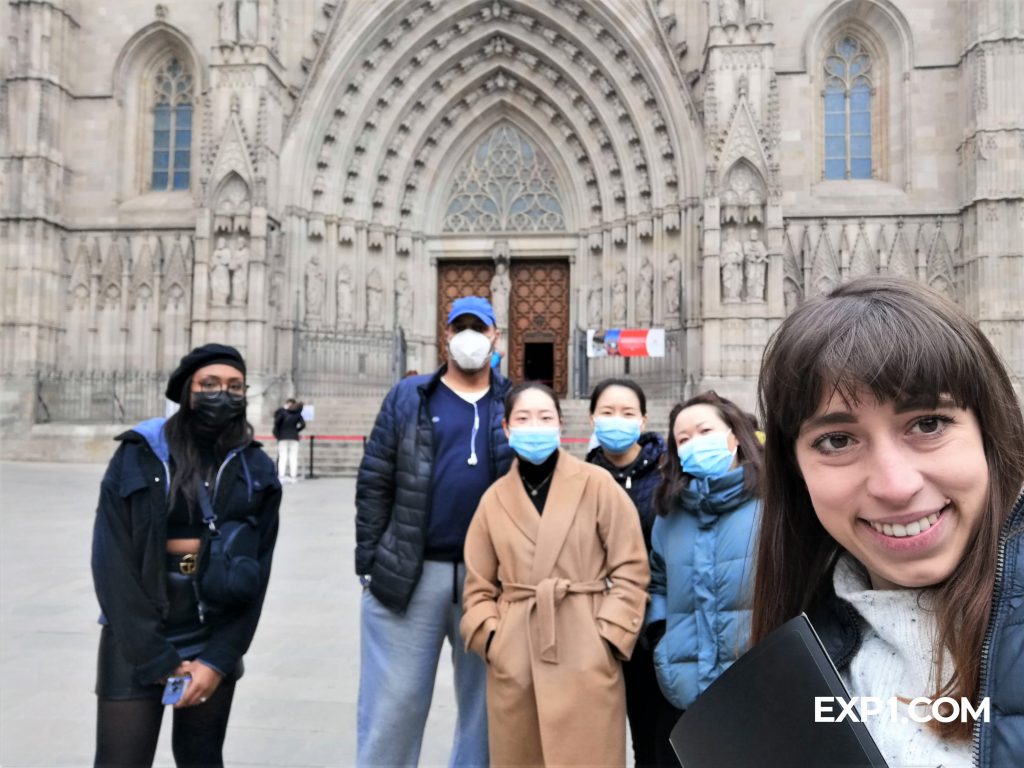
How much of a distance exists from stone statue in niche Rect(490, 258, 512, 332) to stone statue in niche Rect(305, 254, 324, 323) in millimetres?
4439

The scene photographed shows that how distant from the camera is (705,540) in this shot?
2.64 m

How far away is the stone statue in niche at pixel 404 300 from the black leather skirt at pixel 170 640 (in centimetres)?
1685

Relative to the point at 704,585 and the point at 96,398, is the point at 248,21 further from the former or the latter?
the point at 704,585

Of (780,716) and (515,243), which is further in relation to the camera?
(515,243)

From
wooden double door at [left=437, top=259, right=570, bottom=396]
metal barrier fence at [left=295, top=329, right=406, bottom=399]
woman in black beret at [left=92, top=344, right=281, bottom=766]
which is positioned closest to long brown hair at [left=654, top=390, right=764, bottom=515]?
woman in black beret at [left=92, top=344, right=281, bottom=766]

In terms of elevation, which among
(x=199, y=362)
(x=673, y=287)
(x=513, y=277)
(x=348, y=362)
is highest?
(x=513, y=277)

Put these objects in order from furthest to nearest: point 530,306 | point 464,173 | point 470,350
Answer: point 464,173
point 530,306
point 470,350

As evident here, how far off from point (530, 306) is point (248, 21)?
31.7 ft

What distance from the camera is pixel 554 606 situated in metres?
2.61

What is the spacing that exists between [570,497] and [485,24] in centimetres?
1897

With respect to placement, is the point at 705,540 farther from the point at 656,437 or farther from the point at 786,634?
the point at 786,634

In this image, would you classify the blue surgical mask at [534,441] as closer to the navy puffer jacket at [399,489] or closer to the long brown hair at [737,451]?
the navy puffer jacket at [399,489]

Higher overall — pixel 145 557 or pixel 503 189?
pixel 503 189

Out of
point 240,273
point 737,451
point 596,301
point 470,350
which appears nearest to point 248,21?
point 240,273
